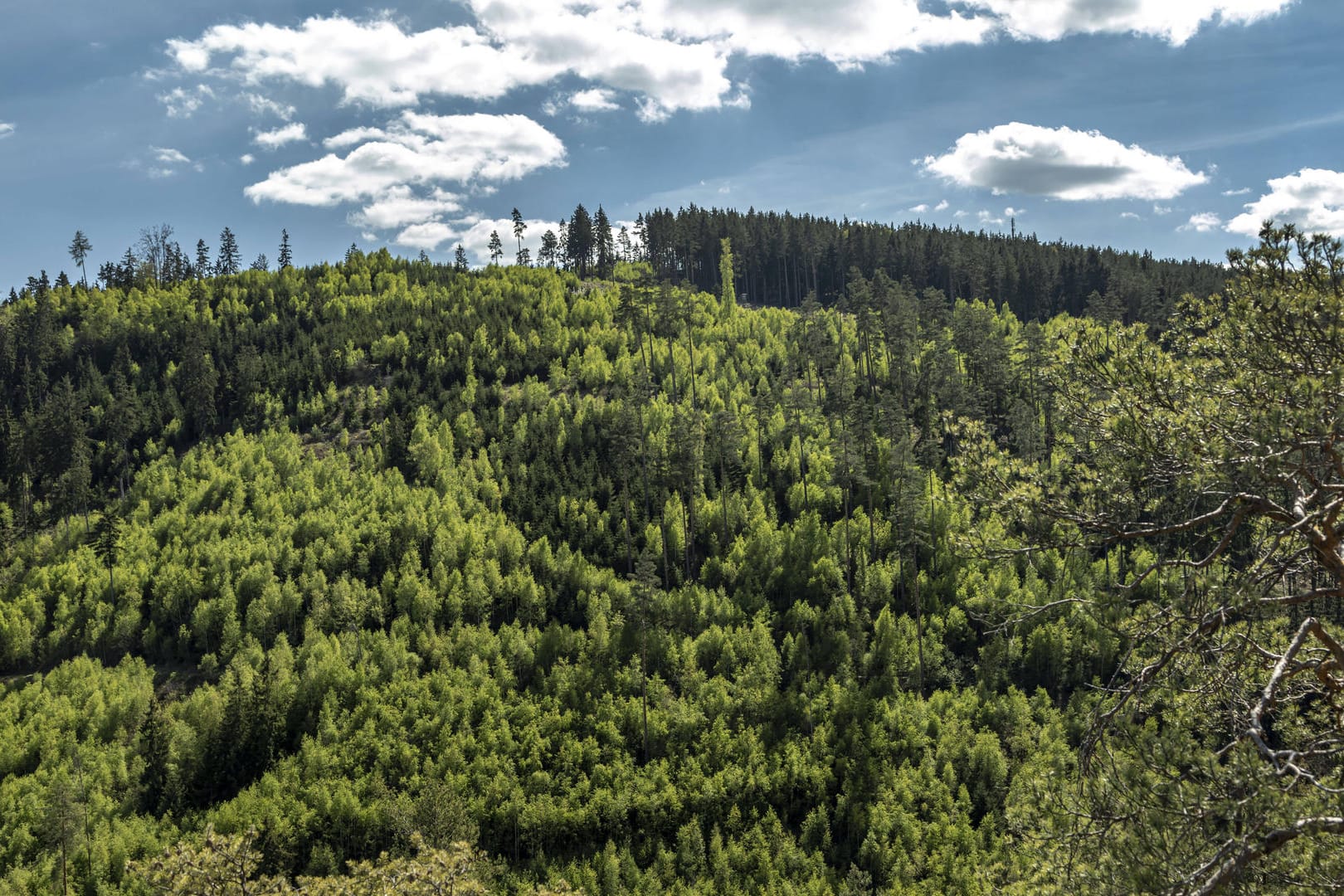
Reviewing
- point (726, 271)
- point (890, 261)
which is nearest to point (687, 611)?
point (726, 271)

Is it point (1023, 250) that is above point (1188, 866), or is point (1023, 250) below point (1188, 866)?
above

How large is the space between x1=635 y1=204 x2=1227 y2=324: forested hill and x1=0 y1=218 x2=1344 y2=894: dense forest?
48.3 metres

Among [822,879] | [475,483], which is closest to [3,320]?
[475,483]

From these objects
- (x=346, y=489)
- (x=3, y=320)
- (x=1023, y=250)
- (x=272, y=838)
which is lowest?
(x=272, y=838)

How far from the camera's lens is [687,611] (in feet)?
160

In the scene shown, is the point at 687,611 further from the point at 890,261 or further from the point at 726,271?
the point at 890,261

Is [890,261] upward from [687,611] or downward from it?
upward

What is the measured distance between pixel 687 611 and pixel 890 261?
340 ft

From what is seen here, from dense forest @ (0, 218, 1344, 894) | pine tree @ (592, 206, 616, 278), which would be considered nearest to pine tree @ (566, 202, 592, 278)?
pine tree @ (592, 206, 616, 278)

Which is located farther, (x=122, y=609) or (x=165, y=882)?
(x=122, y=609)

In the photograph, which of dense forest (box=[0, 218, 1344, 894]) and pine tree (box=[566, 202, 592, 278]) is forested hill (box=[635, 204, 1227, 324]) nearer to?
pine tree (box=[566, 202, 592, 278])

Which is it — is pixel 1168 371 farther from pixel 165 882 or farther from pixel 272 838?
pixel 272 838

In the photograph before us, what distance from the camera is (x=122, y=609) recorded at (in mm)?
48531

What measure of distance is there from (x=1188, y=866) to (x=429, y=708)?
131 ft
